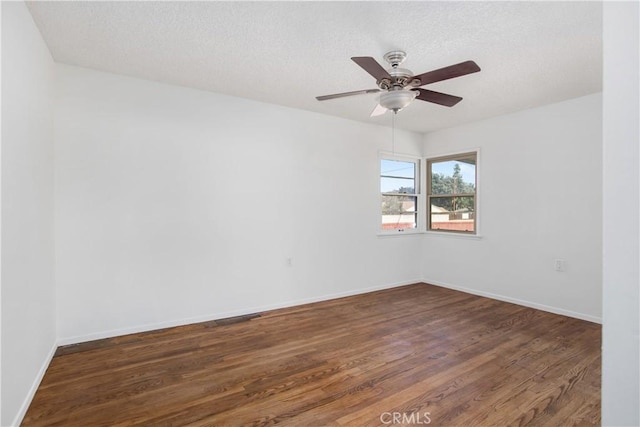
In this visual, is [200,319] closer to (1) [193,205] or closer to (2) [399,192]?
(1) [193,205]

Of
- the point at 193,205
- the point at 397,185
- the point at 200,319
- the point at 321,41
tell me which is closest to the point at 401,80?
the point at 321,41

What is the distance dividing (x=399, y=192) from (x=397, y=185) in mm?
126

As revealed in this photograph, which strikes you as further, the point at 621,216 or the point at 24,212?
the point at 24,212

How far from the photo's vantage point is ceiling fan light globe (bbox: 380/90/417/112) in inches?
94.8

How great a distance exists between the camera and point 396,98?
2.44m

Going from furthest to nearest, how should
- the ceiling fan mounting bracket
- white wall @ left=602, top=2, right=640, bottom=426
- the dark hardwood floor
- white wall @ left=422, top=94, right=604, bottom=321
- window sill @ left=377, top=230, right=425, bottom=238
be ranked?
window sill @ left=377, top=230, right=425, bottom=238 → white wall @ left=422, top=94, right=604, bottom=321 → the ceiling fan mounting bracket → the dark hardwood floor → white wall @ left=602, top=2, right=640, bottom=426

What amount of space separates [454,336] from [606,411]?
243cm

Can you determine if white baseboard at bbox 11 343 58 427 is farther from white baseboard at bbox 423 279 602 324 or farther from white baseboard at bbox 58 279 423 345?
white baseboard at bbox 423 279 602 324

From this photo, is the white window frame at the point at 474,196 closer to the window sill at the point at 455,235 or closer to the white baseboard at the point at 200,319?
the window sill at the point at 455,235

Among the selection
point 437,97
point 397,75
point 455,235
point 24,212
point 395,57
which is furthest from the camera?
point 455,235

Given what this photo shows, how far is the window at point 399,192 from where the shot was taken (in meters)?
4.98

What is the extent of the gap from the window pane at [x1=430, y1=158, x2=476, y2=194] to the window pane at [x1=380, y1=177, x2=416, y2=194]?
0.36 metres

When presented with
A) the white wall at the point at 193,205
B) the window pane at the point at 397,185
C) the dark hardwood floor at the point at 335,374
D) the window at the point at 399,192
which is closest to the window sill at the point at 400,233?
the window at the point at 399,192

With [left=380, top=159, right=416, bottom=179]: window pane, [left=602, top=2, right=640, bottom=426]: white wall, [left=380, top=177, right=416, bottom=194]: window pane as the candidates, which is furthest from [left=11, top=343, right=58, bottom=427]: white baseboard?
[left=380, top=159, right=416, bottom=179]: window pane
